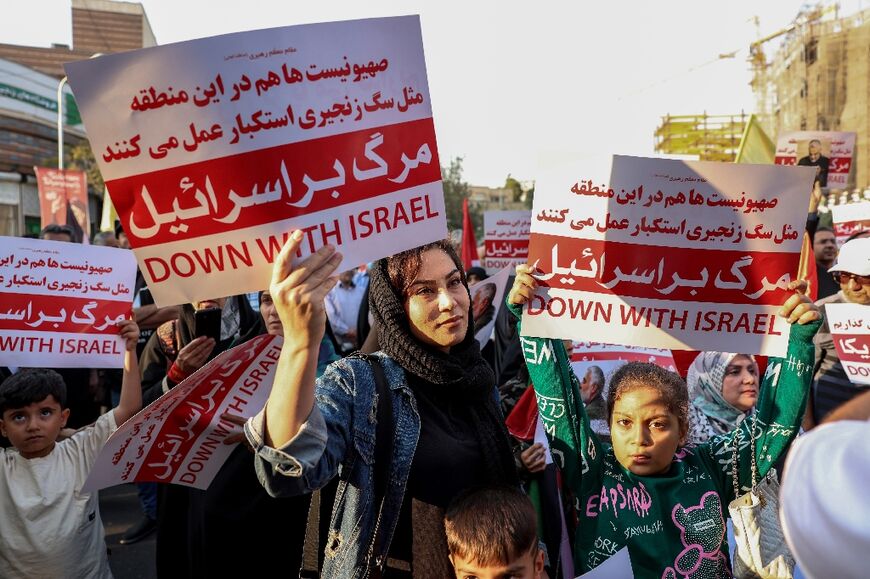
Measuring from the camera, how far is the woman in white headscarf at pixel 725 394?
362 centimetres

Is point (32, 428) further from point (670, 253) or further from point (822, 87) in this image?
point (822, 87)

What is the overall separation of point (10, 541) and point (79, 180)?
12934 millimetres

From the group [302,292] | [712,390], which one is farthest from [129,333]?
[712,390]

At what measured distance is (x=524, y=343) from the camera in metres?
2.54

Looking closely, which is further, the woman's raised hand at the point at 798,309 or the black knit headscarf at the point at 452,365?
the woman's raised hand at the point at 798,309

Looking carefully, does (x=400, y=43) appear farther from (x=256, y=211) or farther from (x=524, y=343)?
(x=524, y=343)

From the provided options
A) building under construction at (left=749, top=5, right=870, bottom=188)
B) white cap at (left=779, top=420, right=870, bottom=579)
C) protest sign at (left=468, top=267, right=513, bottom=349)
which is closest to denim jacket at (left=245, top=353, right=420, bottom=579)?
white cap at (left=779, top=420, right=870, bottom=579)

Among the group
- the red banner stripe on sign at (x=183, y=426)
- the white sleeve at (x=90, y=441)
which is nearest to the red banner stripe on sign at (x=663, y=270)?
the red banner stripe on sign at (x=183, y=426)

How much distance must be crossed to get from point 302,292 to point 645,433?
1212 mm

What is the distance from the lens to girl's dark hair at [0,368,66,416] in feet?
11.9

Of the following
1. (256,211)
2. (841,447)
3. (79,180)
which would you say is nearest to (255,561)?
(256,211)

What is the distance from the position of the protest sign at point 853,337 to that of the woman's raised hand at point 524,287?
2.23m

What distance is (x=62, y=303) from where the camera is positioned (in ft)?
12.8

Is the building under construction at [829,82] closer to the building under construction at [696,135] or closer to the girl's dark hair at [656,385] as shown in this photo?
the building under construction at [696,135]
